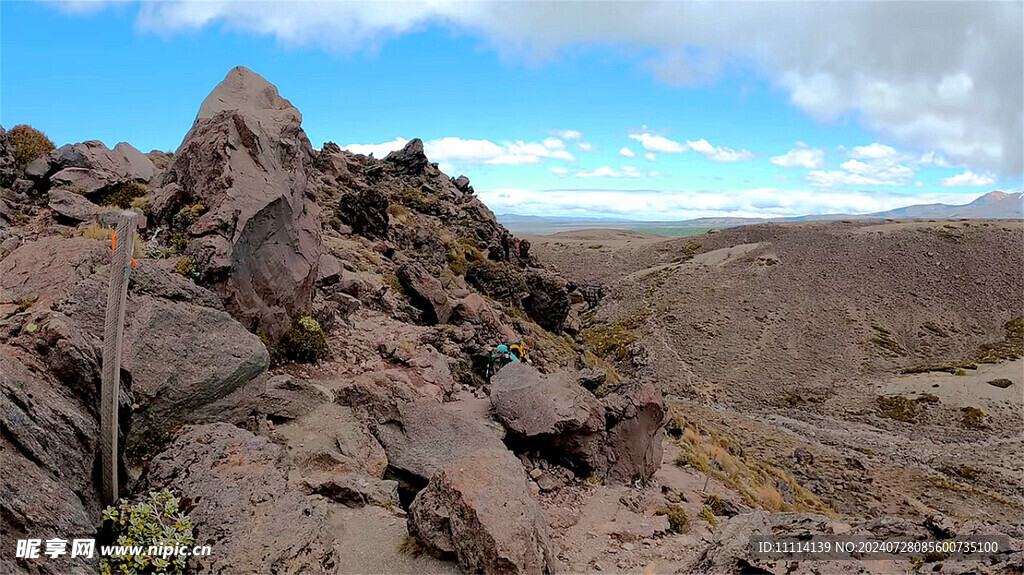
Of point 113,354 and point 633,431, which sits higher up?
point 113,354

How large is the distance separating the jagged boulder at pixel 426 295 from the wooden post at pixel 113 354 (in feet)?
44.3

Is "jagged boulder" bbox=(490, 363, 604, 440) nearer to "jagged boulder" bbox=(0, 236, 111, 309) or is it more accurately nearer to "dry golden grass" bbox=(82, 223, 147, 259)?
"dry golden grass" bbox=(82, 223, 147, 259)

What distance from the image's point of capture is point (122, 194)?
14.8 metres

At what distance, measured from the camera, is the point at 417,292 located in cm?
1958

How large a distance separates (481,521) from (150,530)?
3.35 meters

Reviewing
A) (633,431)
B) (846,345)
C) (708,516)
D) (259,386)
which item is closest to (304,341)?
(259,386)

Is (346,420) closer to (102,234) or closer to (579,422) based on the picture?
(579,422)

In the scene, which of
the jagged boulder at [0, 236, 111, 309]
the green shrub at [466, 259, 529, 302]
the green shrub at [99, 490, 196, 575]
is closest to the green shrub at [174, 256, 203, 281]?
the jagged boulder at [0, 236, 111, 309]

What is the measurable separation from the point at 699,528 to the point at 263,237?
1031cm

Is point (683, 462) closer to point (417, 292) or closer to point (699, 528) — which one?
point (699, 528)

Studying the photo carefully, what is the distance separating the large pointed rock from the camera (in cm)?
1030

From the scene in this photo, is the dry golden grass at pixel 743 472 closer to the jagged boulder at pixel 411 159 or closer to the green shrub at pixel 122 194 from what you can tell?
the green shrub at pixel 122 194

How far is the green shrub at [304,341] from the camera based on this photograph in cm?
1219

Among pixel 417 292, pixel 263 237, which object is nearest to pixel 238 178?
pixel 263 237
